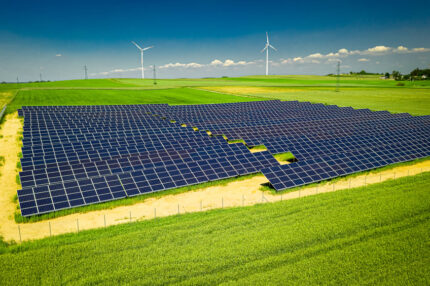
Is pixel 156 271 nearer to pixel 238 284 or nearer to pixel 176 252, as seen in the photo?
pixel 176 252

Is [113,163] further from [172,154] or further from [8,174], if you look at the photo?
[8,174]

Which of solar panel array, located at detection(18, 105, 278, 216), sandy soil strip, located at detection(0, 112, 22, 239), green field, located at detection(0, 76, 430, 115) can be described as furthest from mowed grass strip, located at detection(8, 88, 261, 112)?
solar panel array, located at detection(18, 105, 278, 216)

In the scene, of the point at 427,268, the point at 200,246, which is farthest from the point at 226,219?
the point at 427,268

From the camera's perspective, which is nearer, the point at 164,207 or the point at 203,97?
the point at 164,207

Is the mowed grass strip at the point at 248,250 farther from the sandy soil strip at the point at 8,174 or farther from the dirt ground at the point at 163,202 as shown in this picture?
the sandy soil strip at the point at 8,174

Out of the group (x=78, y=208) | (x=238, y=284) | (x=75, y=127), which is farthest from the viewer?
(x=75, y=127)

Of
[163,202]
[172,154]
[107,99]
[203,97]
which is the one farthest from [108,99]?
[163,202]
